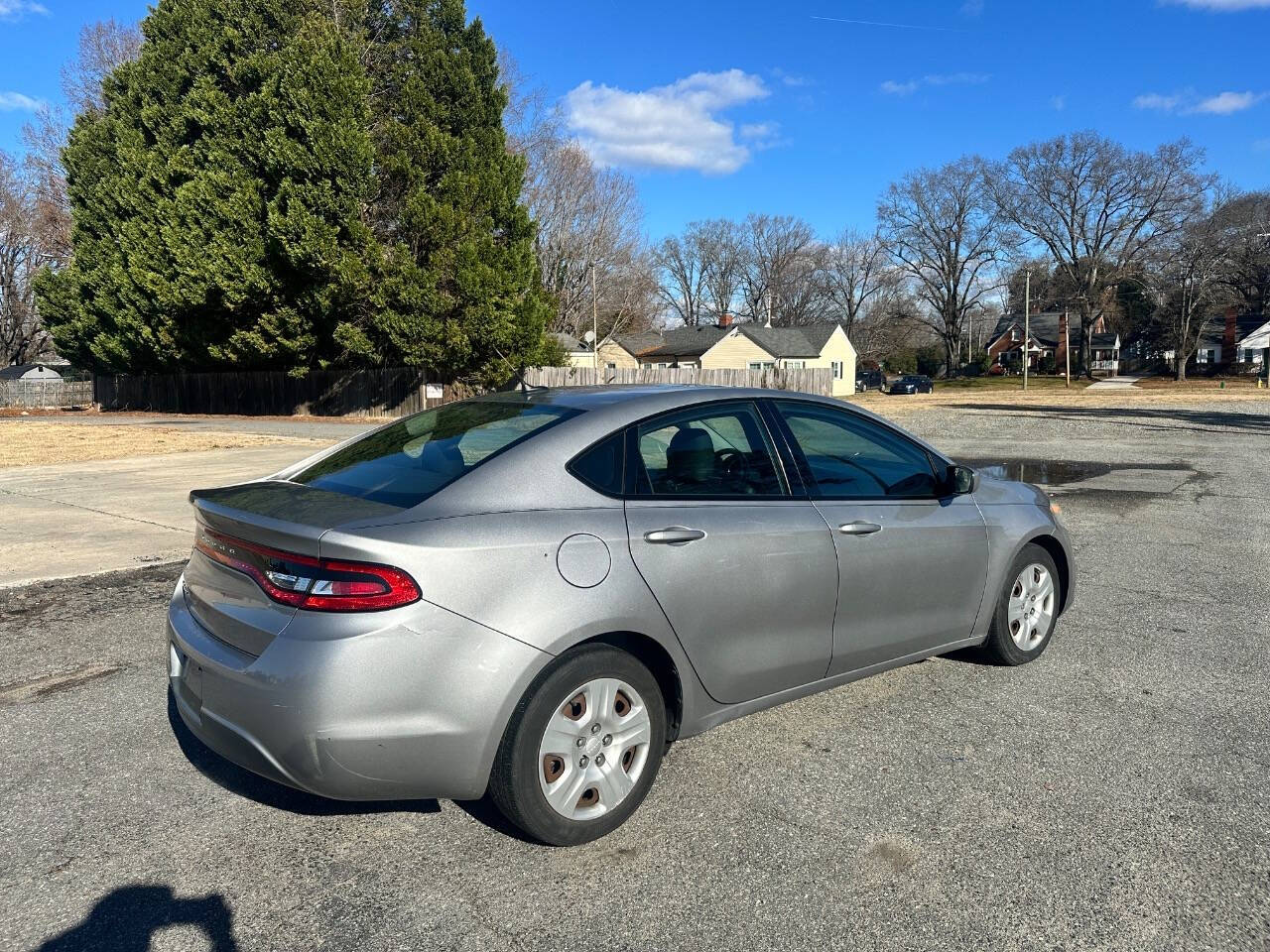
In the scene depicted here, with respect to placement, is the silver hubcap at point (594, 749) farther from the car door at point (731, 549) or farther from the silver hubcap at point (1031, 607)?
the silver hubcap at point (1031, 607)

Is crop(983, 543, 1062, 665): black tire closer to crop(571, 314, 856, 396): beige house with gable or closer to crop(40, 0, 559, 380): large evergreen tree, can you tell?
crop(40, 0, 559, 380): large evergreen tree

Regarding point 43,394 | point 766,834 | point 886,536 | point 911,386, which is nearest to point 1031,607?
point 886,536

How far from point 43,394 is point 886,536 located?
5429 cm

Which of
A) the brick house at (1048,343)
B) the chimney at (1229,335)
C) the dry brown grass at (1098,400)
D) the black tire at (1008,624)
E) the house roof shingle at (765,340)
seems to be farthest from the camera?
the brick house at (1048,343)

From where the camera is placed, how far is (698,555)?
127 inches

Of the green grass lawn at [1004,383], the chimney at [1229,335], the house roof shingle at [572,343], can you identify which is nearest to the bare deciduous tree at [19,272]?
the house roof shingle at [572,343]

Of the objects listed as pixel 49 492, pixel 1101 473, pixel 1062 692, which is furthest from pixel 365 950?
pixel 1101 473

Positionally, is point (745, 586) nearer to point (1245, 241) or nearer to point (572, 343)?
point (572, 343)

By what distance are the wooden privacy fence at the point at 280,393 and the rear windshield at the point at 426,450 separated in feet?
79.0

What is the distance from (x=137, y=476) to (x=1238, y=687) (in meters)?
13.9

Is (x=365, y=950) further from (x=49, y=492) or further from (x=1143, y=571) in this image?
(x=49, y=492)

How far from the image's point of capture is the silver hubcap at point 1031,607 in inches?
185

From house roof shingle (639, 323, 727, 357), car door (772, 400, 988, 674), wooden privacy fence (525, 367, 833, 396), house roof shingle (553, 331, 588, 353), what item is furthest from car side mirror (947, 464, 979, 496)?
house roof shingle (639, 323, 727, 357)

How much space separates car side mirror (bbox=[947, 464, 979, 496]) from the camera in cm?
429
